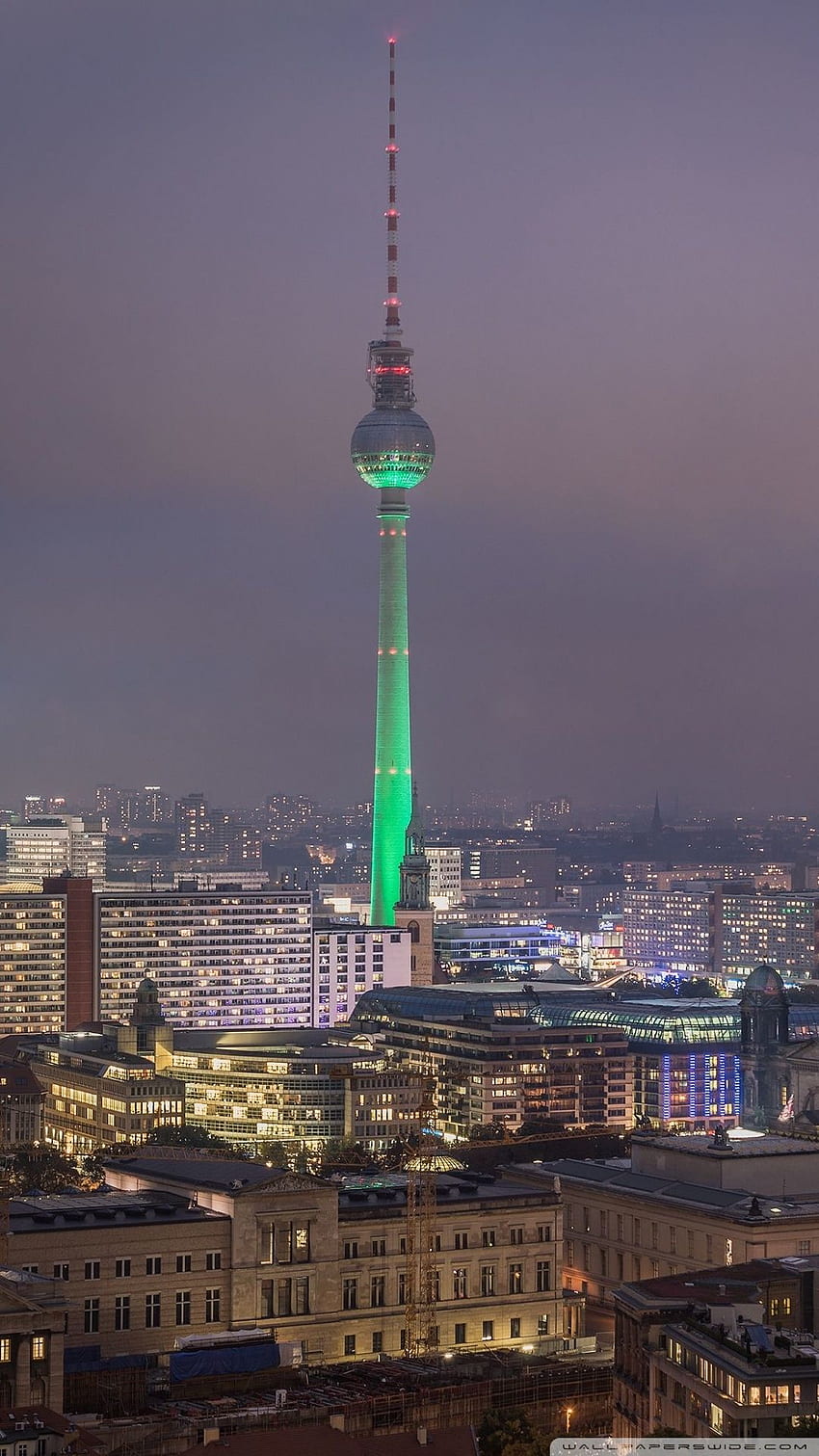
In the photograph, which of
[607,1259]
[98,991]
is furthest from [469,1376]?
[98,991]

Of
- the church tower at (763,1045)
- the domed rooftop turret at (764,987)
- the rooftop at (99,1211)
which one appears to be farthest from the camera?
the domed rooftop turret at (764,987)

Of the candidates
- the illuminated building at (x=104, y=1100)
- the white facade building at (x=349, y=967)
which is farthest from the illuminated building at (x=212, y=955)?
the illuminated building at (x=104, y=1100)

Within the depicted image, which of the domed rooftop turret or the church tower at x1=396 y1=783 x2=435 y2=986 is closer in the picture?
the domed rooftop turret

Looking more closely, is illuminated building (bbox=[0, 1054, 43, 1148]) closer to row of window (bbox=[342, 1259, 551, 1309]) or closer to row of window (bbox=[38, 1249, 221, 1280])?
row of window (bbox=[342, 1259, 551, 1309])

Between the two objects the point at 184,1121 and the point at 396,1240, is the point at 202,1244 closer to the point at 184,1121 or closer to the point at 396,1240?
the point at 396,1240

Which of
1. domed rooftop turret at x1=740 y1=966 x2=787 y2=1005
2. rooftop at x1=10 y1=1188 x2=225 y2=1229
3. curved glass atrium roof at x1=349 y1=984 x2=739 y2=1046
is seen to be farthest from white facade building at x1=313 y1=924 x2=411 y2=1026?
rooftop at x1=10 y1=1188 x2=225 y2=1229

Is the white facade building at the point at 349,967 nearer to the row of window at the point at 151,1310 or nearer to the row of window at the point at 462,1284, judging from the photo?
the row of window at the point at 462,1284
